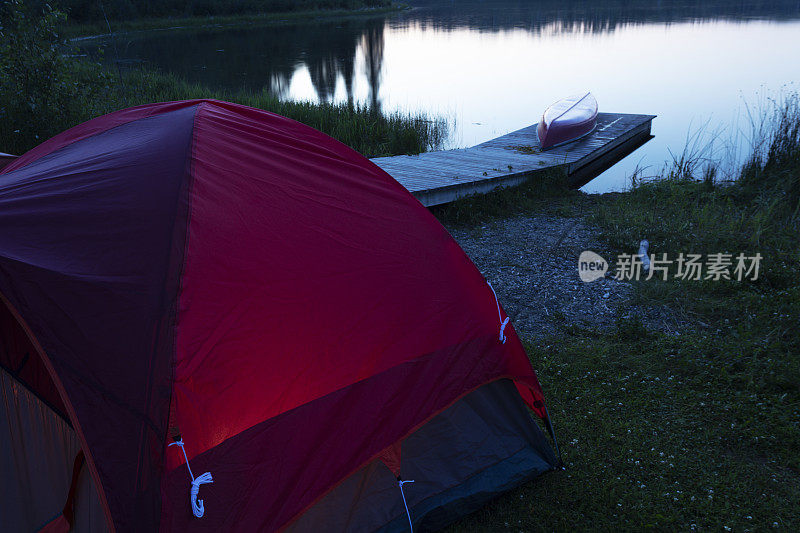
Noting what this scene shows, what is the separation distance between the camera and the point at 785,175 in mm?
6934

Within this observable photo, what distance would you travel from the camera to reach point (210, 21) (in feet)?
115

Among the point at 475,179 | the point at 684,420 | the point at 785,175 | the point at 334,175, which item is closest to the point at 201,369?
the point at 334,175

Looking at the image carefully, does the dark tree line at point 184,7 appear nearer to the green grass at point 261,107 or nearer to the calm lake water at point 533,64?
the calm lake water at point 533,64

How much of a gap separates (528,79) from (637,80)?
3.35 meters

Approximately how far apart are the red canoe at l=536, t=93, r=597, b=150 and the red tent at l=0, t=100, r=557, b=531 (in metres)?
7.29

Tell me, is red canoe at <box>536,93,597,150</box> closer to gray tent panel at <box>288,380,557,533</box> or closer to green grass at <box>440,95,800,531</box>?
green grass at <box>440,95,800,531</box>

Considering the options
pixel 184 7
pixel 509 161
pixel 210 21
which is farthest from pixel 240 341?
pixel 184 7

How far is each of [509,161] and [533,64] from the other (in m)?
14.5

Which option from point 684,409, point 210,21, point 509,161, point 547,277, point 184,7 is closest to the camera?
point 684,409

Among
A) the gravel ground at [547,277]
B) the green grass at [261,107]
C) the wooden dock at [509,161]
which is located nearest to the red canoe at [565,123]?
the wooden dock at [509,161]

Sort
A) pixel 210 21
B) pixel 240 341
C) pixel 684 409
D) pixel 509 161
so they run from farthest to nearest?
1. pixel 210 21
2. pixel 509 161
3. pixel 684 409
4. pixel 240 341

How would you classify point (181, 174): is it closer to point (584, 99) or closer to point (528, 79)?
point (584, 99)

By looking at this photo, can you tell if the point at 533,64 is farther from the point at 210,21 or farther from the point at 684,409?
the point at 210,21

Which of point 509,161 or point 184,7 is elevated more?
point 184,7
